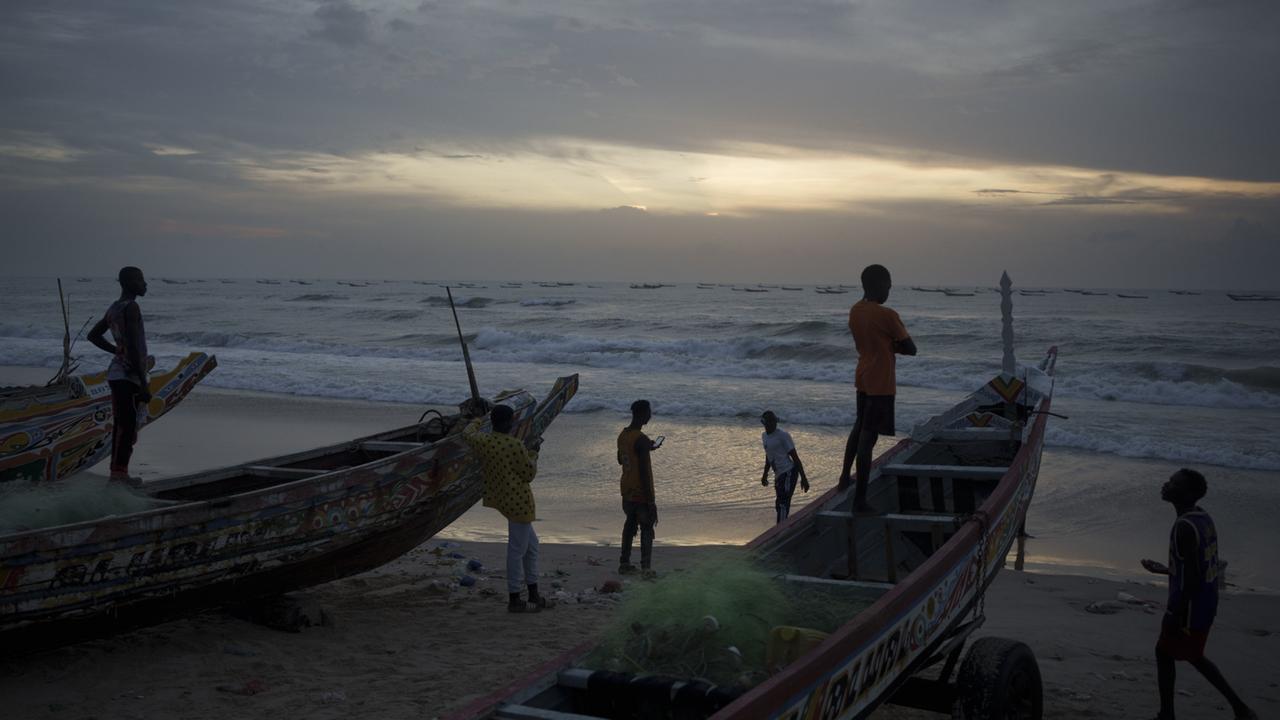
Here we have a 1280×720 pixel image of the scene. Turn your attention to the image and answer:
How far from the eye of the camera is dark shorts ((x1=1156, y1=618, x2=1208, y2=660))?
4.95 metres

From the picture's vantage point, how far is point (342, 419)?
19312 mm

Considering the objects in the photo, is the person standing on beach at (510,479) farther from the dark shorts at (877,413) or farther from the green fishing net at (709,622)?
the green fishing net at (709,622)

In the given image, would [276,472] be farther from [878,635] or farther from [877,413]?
[878,635]

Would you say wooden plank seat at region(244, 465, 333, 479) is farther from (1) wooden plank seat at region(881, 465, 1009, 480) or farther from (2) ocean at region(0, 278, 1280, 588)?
(1) wooden plank seat at region(881, 465, 1009, 480)

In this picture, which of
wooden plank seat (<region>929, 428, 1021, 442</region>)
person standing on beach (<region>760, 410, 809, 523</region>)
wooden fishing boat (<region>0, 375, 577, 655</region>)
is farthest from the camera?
person standing on beach (<region>760, 410, 809, 523</region>)

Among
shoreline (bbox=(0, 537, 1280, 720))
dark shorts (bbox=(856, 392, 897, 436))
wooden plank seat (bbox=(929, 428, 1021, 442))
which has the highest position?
dark shorts (bbox=(856, 392, 897, 436))

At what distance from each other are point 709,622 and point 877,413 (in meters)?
2.24

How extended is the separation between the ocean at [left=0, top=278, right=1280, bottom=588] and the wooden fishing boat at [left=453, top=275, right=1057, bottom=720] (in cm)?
348

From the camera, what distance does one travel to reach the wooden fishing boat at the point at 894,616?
3502mm

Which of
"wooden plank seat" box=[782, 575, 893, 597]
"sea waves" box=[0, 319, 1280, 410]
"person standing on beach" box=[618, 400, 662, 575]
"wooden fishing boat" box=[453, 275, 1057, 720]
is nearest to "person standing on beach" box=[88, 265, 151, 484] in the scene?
"person standing on beach" box=[618, 400, 662, 575]

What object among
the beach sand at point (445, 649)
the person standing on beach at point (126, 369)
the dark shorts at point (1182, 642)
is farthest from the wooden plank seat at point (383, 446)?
the dark shorts at point (1182, 642)

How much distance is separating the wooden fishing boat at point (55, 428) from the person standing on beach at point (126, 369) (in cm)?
199

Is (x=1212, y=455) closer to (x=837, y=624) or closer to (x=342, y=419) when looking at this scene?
(x=837, y=624)

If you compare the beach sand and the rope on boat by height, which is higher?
the rope on boat
